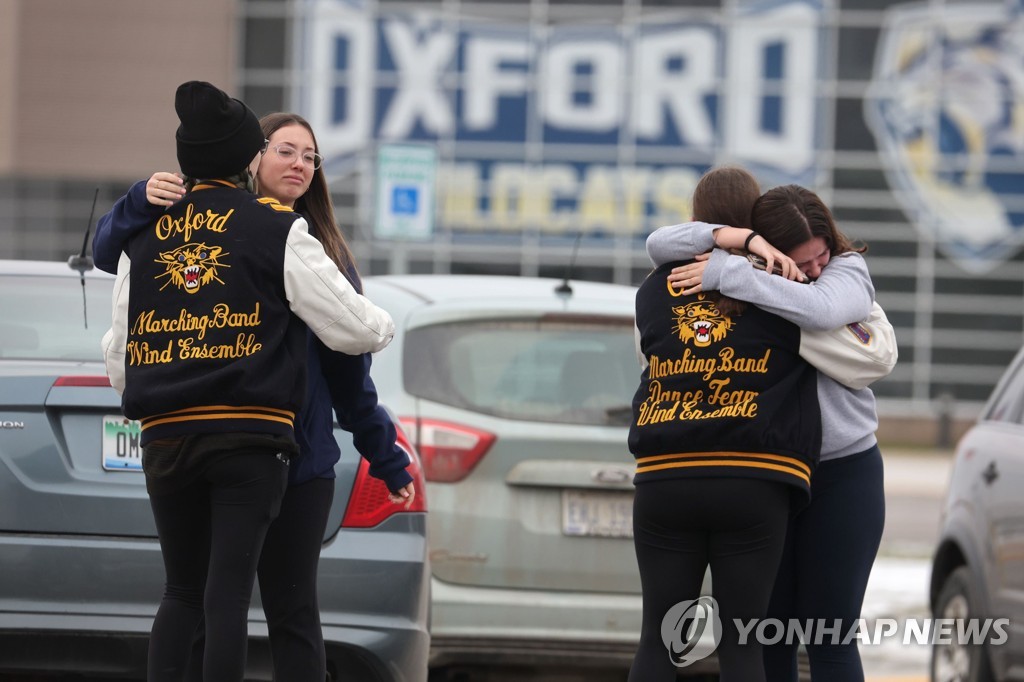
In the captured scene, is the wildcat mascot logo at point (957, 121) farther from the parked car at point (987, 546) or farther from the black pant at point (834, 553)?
the black pant at point (834, 553)

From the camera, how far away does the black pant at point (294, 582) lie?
12.7ft

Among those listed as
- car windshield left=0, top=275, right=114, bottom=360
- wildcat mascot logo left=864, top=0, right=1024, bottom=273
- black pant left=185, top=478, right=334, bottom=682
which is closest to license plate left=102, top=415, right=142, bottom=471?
car windshield left=0, top=275, right=114, bottom=360

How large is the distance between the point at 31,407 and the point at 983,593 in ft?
12.1

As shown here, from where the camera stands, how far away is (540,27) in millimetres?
30422

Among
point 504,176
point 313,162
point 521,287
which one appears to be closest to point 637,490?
point 313,162

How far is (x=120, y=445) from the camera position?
4.38 meters

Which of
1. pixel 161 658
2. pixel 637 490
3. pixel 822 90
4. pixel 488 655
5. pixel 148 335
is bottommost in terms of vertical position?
pixel 488 655

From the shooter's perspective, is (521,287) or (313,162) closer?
(313,162)

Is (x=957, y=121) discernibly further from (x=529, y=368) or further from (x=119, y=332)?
(x=119, y=332)

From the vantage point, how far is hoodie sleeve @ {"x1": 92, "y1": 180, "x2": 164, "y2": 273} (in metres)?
3.71

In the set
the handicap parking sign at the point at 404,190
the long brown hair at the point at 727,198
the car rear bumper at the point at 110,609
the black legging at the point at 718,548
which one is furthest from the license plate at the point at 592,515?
the handicap parking sign at the point at 404,190

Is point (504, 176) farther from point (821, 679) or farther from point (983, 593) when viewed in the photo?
point (821, 679)

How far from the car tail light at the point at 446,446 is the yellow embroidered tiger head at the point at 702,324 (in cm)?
183

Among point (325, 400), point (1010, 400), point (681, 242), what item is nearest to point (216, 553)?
point (325, 400)
